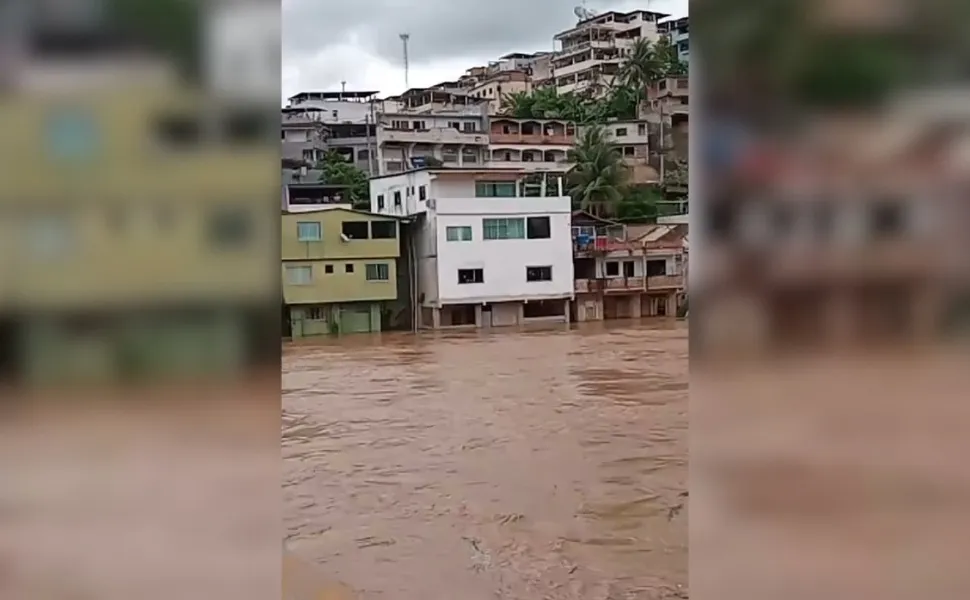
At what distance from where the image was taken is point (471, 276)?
789 centimetres

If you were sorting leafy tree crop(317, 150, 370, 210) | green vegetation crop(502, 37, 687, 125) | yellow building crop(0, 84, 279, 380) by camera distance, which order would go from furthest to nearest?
leafy tree crop(317, 150, 370, 210) < green vegetation crop(502, 37, 687, 125) < yellow building crop(0, 84, 279, 380)

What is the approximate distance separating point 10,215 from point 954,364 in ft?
2.41

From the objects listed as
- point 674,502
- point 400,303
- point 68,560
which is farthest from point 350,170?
point 68,560

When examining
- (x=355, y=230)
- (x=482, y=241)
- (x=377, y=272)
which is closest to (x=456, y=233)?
(x=482, y=241)

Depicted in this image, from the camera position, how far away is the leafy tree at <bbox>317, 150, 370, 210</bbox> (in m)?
6.63

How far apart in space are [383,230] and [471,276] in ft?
2.56

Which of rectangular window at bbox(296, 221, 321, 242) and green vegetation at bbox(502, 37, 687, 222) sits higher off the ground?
green vegetation at bbox(502, 37, 687, 222)

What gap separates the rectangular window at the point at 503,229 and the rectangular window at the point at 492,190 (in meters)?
0.19

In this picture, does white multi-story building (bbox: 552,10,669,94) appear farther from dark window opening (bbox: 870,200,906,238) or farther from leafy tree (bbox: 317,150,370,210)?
dark window opening (bbox: 870,200,906,238)

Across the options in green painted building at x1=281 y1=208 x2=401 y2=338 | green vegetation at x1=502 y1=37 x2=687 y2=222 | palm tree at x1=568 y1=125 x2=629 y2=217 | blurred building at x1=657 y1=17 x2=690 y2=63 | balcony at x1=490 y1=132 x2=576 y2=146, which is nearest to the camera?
blurred building at x1=657 y1=17 x2=690 y2=63

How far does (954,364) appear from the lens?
2.75 ft

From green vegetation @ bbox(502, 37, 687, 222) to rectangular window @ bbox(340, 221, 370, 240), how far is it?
57.0 inches

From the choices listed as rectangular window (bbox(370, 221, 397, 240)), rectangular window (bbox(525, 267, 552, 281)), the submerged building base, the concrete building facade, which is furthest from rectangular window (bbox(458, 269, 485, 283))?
the concrete building facade

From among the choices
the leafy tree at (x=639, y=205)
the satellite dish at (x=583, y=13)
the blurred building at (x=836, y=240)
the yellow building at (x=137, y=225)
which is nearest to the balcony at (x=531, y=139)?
the leafy tree at (x=639, y=205)
